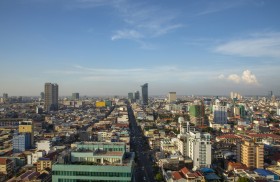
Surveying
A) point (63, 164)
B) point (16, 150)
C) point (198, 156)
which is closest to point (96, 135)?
point (16, 150)

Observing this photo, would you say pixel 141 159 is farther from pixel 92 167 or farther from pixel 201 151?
pixel 92 167

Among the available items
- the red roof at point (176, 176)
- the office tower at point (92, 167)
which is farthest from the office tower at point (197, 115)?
the office tower at point (92, 167)

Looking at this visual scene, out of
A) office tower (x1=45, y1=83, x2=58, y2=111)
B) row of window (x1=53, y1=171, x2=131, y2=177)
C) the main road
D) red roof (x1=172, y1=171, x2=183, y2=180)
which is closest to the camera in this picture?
row of window (x1=53, y1=171, x2=131, y2=177)

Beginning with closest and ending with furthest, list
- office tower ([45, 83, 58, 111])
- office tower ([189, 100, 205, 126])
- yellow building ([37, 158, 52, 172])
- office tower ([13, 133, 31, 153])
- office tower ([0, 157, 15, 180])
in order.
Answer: office tower ([0, 157, 15, 180]) → yellow building ([37, 158, 52, 172]) → office tower ([13, 133, 31, 153]) → office tower ([189, 100, 205, 126]) → office tower ([45, 83, 58, 111])

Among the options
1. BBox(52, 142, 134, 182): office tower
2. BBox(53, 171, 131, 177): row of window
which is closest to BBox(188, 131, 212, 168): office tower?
BBox(52, 142, 134, 182): office tower

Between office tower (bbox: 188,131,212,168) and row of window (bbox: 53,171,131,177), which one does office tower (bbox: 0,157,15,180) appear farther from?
office tower (bbox: 188,131,212,168)

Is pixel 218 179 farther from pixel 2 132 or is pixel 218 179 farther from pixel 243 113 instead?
pixel 243 113

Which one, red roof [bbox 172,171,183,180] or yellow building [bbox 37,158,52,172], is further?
yellow building [bbox 37,158,52,172]
